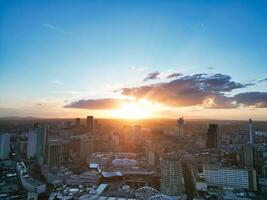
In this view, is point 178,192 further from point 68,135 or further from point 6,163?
point 68,135

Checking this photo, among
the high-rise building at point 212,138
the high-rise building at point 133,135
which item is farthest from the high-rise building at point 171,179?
the high-rise building at point 133,135

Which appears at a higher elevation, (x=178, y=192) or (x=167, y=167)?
(x=167, y=167)

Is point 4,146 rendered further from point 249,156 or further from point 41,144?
point 249,156

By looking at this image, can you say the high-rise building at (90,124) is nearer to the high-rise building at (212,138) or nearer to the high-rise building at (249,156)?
the high-rise building at (212,138)

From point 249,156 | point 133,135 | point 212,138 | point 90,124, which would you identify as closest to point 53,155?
point 133,135

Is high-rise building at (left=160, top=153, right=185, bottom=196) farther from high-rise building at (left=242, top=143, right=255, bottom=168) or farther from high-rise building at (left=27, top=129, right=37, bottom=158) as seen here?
high-rise building at (left=27, top=129, right=37, bottom=158)

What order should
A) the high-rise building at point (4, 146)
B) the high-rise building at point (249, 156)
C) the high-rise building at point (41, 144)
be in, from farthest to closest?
the high-rise building at point (4, 146), the high-rise building at point (41, 144), the high-rise building at point (249, 156)

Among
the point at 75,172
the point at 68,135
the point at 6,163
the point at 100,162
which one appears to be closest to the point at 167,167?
the point at 75,172

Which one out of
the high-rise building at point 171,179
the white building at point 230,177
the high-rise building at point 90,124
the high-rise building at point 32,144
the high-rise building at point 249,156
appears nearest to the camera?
the high-rise building at point 171,179
